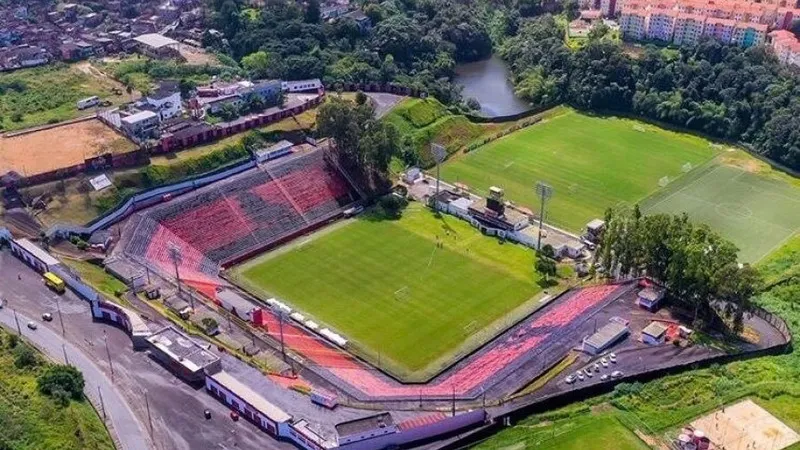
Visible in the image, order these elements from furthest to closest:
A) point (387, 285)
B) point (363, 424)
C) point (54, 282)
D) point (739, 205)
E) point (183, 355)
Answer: point (739, 205) < point (387, 285) < point (54, 282) < point (183, 355) < point (363, 424)

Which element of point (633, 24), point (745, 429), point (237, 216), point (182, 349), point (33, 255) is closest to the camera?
point (745, 429)

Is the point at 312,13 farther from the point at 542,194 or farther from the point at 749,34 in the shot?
the point at 749,34

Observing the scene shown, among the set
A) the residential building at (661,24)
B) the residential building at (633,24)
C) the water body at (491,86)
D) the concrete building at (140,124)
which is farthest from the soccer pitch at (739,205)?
the concrete building at (140,124)

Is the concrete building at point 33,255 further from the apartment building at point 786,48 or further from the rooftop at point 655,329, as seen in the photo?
Answer: the apartment building at point 786,48

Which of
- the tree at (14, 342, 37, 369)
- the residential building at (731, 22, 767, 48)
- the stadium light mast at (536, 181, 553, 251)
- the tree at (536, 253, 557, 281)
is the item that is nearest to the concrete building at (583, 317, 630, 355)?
the tree at (536, 253, 557, 281)

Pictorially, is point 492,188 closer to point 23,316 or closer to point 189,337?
point 189,337

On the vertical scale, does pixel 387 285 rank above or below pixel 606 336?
below

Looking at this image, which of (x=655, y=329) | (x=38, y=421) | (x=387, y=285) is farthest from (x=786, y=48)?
(x=38, y=421)
